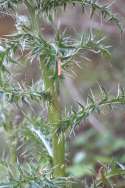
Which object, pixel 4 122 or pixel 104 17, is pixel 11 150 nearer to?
pixel 4 122

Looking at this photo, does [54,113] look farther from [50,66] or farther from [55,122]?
[50,66]

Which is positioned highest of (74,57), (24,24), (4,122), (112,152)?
(24,24)

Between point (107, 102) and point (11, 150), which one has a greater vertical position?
point (107, 102)

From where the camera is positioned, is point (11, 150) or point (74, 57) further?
point (11, 150)

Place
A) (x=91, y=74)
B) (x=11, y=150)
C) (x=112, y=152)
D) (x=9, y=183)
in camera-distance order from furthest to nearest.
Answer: (x=91, y=74) < (x=112, y=152) < (x=11, y=150) < (x=9, y=183)

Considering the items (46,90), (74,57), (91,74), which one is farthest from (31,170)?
(91,74)

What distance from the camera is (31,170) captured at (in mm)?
2225

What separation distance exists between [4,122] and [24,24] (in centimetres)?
91

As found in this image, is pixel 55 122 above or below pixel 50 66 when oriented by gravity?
below

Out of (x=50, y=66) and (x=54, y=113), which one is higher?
(x=50, y=66)

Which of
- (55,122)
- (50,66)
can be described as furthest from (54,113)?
(50,66)

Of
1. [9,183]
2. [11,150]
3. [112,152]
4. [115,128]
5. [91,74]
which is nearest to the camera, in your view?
[9,183]

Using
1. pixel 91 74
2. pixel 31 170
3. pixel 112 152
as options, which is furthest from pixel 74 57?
pixel 91 74

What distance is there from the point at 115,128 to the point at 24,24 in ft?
15.2
